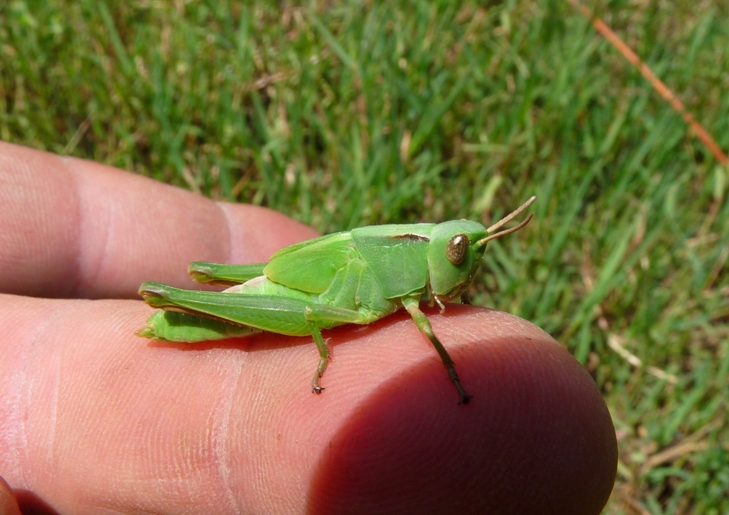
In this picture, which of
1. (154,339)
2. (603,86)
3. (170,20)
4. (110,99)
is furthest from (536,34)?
(154,339)

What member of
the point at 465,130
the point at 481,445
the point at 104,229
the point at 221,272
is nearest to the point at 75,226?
the point at 104,229

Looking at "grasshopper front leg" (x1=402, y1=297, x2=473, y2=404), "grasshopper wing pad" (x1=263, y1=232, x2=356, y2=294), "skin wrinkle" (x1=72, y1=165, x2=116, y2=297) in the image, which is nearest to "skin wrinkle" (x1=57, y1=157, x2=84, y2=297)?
"skin wrinkle" (x1=72, y1=165, x2=116, y2=297)

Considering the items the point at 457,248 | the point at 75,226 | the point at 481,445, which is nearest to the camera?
the point at 481,445

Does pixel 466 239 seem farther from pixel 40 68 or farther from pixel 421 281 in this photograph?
pixel 40 68

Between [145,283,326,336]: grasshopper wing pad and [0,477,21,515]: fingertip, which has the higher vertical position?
[145,283,326,336]: grasshopper wing pad

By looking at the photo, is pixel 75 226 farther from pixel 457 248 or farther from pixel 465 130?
pixel 465 130

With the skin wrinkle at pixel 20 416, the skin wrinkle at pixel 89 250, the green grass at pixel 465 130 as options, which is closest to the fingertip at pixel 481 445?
the skin wrinkle at pixel 20 416

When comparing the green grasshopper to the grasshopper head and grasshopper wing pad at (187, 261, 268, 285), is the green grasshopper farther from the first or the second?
grasshopper wing pad at (187, 261, 268, 285)
